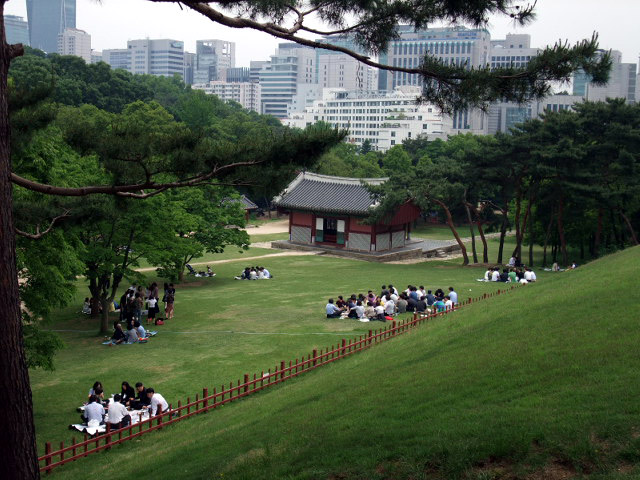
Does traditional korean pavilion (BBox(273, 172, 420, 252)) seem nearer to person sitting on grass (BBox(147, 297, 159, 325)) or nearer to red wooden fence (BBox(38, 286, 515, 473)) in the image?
person sitting on grass (BBox(147, 297, 159, 325))

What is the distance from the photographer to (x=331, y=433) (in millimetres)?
9695

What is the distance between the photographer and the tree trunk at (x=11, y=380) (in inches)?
312

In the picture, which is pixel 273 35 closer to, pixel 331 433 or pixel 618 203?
pixel 331 433

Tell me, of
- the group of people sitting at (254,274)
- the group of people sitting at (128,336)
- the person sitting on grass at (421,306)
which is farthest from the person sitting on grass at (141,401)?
the group of people sitting at (254,274)

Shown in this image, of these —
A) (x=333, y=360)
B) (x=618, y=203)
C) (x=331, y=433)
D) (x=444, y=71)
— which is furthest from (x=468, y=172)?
(x=331, y=433)

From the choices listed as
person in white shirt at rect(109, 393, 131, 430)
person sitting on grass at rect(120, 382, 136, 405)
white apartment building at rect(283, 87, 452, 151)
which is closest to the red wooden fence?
person in white shirt at rect(109, 393, 131, 430)

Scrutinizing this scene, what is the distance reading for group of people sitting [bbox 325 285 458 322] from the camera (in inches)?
914

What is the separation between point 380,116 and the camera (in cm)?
13788

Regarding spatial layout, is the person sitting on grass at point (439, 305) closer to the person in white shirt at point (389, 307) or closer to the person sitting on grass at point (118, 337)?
the person in white shirt at point (389, 307)

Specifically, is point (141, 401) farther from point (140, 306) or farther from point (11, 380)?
point (140, 306)

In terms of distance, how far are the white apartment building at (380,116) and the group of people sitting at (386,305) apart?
97.6 meters

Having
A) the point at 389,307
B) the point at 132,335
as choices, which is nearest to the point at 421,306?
the point at 389,307

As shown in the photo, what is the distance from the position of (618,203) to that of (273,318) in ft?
62.5

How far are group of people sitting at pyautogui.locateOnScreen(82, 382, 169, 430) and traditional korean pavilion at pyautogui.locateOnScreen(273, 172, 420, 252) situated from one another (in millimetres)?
27761
